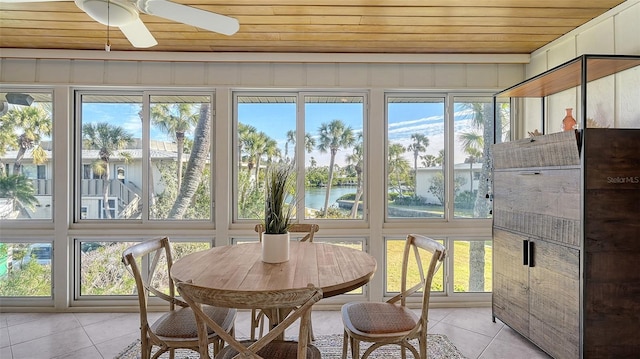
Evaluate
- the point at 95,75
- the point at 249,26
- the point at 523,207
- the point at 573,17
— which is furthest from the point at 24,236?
the point at 573,17

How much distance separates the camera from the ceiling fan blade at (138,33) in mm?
1875

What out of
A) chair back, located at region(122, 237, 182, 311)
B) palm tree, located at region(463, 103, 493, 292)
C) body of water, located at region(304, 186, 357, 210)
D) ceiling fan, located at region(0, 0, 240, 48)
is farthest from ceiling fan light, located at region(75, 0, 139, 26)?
palm tree, located at region(463, 103, 493, 292)

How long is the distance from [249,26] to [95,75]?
1.76 m

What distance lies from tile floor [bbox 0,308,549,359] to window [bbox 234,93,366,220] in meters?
1.09

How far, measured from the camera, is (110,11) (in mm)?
1635

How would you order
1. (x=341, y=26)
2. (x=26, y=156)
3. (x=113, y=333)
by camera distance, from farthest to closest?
1. (x=26, y=156)
2. (x=113, y=333)
3. (x=341, y=26)

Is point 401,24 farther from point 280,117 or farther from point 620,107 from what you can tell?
point 620,107

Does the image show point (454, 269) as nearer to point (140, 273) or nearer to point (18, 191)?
point (140, 273)

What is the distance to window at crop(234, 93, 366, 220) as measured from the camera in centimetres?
337

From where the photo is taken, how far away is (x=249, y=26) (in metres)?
2.62

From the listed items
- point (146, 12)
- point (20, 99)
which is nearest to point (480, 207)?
point (146, 12)

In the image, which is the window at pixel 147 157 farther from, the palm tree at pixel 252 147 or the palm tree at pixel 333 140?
the palm tree at pixel 333 140

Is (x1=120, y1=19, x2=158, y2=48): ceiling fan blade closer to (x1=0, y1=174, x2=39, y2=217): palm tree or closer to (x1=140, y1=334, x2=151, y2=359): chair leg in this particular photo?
(x1=140, y1=334, x2=151, y2=359): chair leg

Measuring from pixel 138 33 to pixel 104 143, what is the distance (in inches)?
73.1
